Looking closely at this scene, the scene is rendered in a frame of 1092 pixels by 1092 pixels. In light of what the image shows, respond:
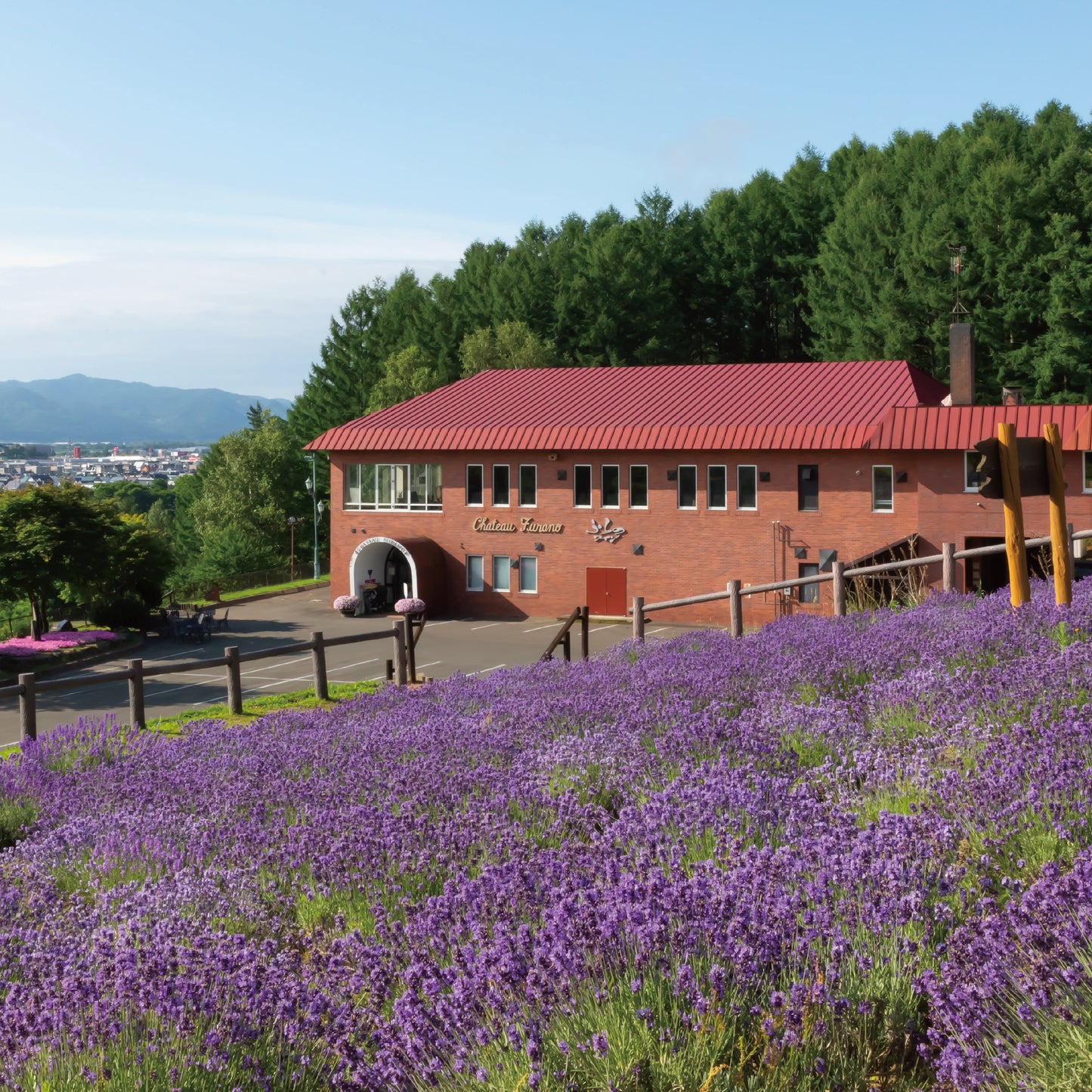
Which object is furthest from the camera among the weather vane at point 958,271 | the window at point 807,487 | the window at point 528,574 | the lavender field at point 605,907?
the weather vane at point 958,271

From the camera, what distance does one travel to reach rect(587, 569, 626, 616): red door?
131 ft

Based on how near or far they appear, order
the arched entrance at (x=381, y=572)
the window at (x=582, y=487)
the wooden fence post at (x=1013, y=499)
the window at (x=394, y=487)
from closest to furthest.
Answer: the wooden fence post at (x=1013, y=499)
the window at (x=582, y=487)
the arched entrance at (x=381, y=572)
the window at (x=394, y=487)

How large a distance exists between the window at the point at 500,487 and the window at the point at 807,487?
1016 cm

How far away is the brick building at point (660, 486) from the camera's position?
3572cm

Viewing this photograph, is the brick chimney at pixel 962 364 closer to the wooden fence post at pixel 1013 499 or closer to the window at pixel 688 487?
the window at pixel 688 487

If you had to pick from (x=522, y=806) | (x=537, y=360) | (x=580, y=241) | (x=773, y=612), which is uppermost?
(x=580, y=241)

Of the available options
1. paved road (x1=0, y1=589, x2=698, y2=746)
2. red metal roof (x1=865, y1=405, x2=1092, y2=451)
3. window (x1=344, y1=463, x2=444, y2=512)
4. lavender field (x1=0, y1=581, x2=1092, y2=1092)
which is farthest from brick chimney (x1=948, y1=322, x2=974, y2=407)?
lavender field (x1=0, y1=581, x2=1092, y2=1092)

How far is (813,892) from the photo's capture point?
427 cm

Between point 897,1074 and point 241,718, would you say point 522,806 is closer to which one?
point 897,1074

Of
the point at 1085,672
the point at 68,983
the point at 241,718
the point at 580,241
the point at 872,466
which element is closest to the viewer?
the point at 68,983

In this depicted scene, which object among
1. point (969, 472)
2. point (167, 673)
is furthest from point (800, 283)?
point (167, 673)

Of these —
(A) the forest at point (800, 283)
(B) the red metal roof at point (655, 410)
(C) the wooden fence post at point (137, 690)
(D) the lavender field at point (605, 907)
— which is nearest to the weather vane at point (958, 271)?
(A) the forest at point (800, 283)

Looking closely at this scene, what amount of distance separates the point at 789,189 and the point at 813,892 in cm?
6624

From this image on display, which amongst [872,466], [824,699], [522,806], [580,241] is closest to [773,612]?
[872,466]
